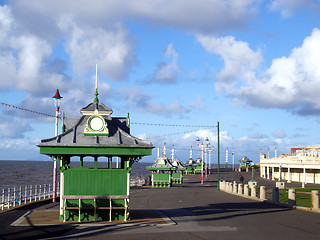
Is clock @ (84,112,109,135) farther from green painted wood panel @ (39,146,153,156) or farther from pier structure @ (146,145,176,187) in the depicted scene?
pier structure @ (146,145,176,187)

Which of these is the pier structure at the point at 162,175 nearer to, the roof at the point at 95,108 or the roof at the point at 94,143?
the roof at the point at 95,108

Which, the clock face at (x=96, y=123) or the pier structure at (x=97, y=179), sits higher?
the clock face at (x=96, y=123)

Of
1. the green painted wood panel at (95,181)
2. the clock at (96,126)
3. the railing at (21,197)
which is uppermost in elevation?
the clock at (96,126)

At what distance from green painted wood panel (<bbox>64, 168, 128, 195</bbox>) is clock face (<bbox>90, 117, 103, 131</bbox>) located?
6.46 feet

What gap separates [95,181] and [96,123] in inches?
108

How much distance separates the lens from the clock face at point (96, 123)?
19172mm

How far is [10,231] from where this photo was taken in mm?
16297

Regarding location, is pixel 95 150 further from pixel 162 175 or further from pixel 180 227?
pixel 162 175

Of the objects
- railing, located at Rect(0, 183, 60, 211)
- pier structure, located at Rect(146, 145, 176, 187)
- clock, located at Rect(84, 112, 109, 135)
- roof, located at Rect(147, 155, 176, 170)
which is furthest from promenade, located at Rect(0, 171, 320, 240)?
pier structure, located at Rect(146, 145, 176, 187)

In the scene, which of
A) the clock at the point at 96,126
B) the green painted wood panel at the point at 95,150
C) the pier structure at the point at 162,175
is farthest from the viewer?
the pier structure at the point at 162,175

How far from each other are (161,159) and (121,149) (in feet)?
117

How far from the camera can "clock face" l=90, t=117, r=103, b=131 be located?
755 inches

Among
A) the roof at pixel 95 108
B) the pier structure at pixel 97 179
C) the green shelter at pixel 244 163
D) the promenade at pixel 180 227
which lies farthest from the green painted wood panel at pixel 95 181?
the green shelter at pixel 244 163

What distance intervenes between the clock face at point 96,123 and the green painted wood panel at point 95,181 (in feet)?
6.46
